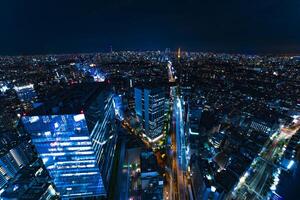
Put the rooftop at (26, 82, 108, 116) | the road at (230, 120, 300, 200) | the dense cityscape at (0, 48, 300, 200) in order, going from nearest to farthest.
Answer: the rooftop at (26, 82, 108, 116) → the dense cityscape at (0, 48, 300, 200) → the road at (230, 120, 300, 200)

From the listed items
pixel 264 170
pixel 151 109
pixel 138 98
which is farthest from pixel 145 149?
pixel 264 170

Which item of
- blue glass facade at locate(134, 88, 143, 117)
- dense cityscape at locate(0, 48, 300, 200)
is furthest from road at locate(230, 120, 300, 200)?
blue glass facade at locate(134, 88, 143, 117)

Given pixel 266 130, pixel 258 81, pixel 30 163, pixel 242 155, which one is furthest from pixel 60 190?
pixel 258 81

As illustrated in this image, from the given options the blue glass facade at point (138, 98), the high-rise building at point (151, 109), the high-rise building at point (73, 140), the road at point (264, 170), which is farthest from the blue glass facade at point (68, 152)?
the road at point (264, 170)

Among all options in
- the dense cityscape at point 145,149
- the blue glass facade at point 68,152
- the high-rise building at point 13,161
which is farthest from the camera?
the high-rise building at point 13,161

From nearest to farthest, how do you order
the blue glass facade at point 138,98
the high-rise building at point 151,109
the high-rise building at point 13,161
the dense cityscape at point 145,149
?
the dense cityscape at point 145,149, the high-rise building at point 13,161, the high-rise building at point 151,109, the blue glass facade at point 138,98

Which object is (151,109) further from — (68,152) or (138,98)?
(68,152)

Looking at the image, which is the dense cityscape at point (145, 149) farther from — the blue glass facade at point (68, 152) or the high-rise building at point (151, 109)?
the high-rise building at point (151, 109)

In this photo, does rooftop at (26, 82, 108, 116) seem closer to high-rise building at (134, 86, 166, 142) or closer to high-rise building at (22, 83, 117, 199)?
high-rise building at (22, 83, 117, 199)
